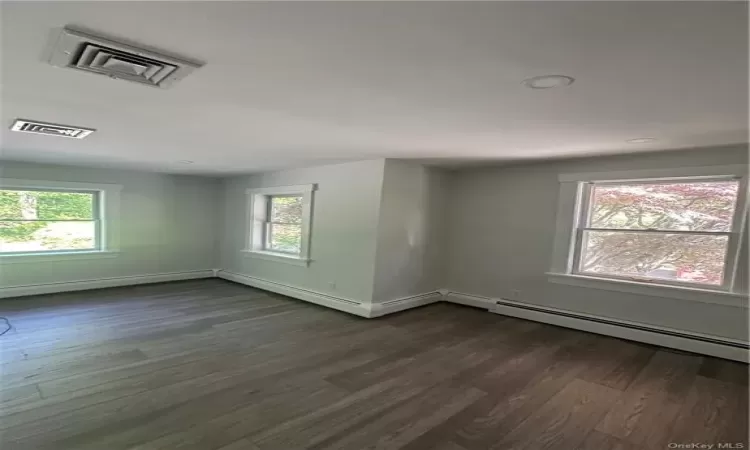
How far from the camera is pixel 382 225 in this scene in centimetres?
463

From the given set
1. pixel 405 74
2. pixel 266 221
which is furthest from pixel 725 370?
pixel 266 221

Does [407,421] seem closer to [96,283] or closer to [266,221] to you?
[266,221]

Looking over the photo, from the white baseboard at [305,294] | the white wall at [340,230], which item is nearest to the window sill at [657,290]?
the white wall at [340,230]

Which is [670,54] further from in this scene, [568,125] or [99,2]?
[99,2]

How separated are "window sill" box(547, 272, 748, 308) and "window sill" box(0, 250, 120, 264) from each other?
260 inches

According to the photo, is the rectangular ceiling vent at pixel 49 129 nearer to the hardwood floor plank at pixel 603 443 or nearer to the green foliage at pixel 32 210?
the green foliage at pixel 32 210

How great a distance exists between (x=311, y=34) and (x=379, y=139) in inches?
76.7

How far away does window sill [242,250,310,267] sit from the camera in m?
5.52

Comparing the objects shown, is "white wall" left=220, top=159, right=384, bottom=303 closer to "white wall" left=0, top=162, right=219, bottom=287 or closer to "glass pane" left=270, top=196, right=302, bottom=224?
"glass pane" left=270, top=196, right=302, bottom=224

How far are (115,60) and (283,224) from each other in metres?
4.59

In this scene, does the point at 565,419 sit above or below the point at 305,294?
above

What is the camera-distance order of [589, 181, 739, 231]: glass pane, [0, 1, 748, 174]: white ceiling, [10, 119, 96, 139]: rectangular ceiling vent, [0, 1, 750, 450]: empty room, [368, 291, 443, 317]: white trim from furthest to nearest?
[368, 291, 443, 317]: white trim → [589, 181, 739, 231]: glass pane → [10, 119, 96, 139]: rectangular ceiling vent → [0, 1, 750, 450]: empty room → [0, 1, 748, 174]: white ceiling

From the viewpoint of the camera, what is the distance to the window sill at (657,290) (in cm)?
352

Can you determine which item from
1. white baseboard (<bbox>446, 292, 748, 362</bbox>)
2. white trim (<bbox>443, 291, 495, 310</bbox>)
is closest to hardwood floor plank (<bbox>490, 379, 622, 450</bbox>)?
white baseboard (<bbox>446, 292, 748, 362</bbox>)
